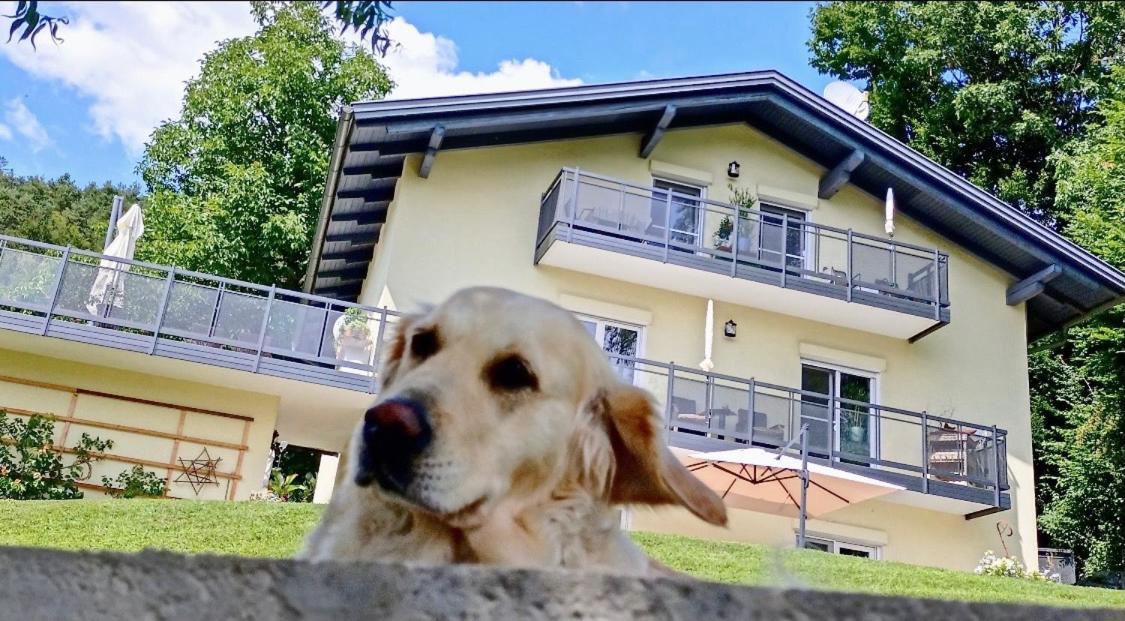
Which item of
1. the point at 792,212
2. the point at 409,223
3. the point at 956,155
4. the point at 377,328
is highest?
the point at 956,155

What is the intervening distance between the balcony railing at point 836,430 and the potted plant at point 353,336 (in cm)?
363

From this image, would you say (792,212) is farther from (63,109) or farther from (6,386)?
(63,109)

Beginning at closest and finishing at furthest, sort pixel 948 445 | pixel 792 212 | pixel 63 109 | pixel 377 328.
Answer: pixel 377 328
pixel 948 445
pixel 792 212
pixel 63 109

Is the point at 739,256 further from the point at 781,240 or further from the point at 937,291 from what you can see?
the point at 937,291

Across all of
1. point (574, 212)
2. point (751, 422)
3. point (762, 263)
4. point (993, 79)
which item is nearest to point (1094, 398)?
point (993, 79)

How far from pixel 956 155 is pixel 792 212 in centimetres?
1120

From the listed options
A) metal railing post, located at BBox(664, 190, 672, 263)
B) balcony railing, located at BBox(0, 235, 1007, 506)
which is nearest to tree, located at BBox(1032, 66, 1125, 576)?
balcony railing, located at BBox(0, 235, 1007, 506)

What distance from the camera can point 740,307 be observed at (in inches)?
607

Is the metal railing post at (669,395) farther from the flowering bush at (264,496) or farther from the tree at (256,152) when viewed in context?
the tree at (256,152)

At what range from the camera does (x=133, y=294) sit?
13320mm

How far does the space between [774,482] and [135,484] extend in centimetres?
850

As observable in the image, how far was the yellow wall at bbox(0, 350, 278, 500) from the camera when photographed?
1322 centimetres

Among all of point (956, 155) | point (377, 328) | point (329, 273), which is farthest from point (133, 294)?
point (956, 155)

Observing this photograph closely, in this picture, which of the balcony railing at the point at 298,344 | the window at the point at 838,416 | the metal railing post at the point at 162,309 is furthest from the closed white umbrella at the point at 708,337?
the metal railing post at the point at 162,309
